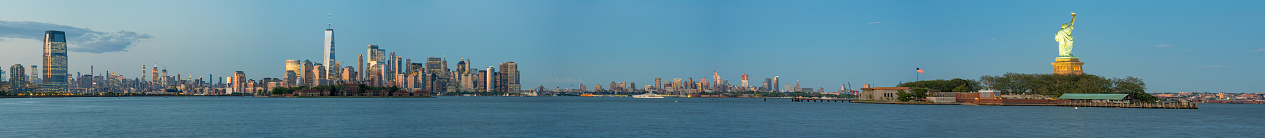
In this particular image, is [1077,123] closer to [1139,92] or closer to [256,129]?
[256,129]

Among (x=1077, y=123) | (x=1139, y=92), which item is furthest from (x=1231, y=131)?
(x=1139, y=92)

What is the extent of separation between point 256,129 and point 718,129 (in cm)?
3243

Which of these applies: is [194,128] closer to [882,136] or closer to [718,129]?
[718,129]

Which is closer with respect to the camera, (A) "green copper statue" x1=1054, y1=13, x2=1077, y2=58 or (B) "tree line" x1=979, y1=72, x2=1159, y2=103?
(B) "tree line" x1=979, y1=72, x2=1159, y2=103

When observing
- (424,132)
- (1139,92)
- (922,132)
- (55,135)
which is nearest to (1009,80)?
(1139,92)

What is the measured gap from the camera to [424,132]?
65750mm

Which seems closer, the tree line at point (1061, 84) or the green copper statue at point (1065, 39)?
the tree line at point (1061, 84)

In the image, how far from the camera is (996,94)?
16138 centimetres

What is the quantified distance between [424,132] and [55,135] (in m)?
22.9

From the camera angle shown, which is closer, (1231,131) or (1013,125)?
(1231,131)

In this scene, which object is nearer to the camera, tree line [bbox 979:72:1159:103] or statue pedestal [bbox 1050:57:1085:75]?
tree line [bbox 979:72:1159:103]

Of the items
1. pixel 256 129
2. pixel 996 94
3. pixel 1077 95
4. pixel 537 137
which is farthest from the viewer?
pixel 996 94

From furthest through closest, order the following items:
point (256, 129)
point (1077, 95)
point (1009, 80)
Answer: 1. point (1009, 80)
2. point (1077, 95)
3. point (256, 129)

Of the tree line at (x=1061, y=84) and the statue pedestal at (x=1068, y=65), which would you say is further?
the statue pedestal at (x=1068, y=65)
